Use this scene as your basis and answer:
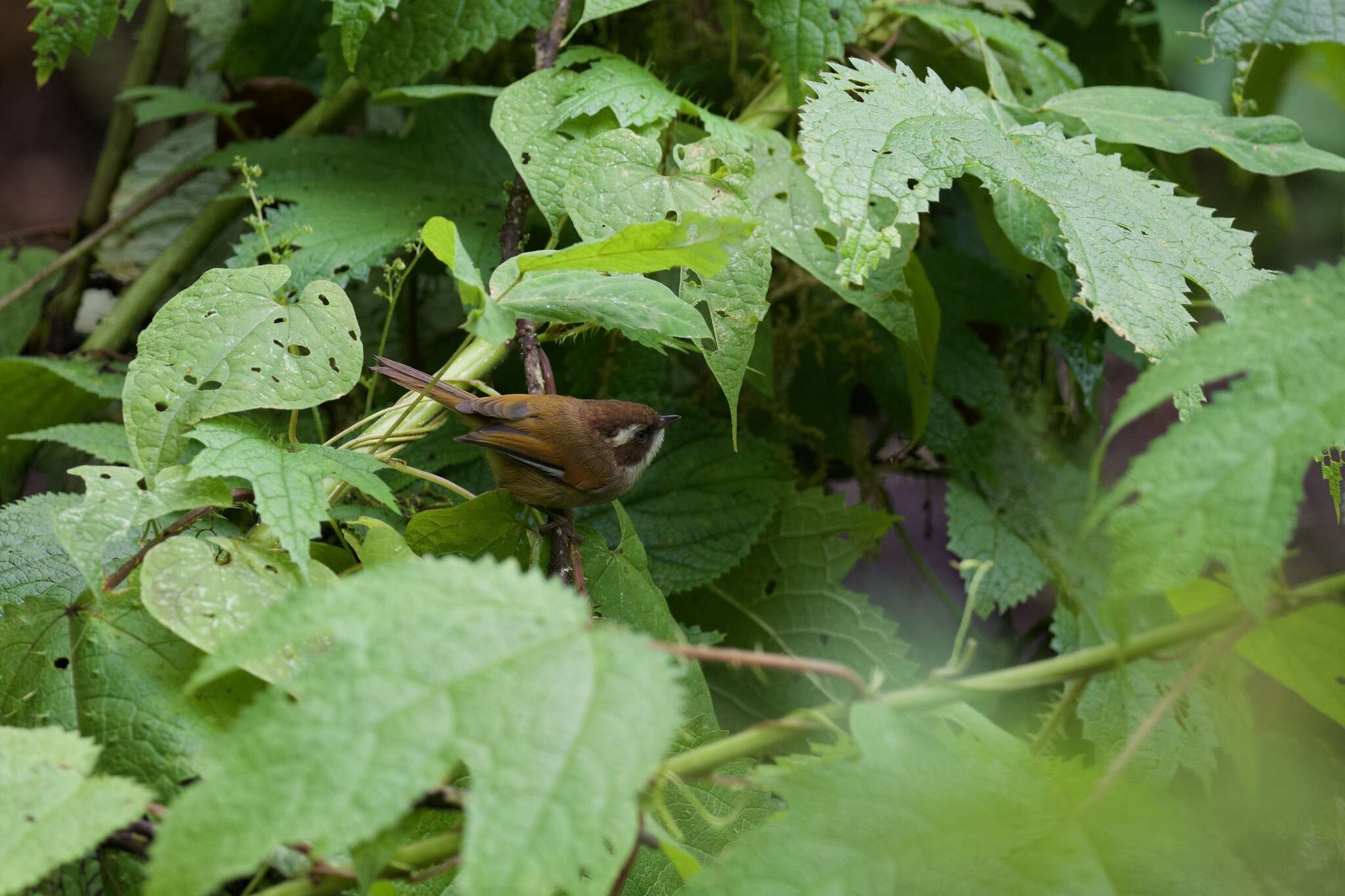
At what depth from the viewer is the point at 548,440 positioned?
5.66 feet

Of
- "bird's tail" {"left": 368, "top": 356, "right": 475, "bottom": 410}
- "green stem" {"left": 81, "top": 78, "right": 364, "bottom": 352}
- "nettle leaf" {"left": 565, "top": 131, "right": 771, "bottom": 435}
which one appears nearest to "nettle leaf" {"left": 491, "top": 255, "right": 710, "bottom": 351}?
"nettle leaf" {"left": 565, "top": 131, "right": 771, "bottom": 435}

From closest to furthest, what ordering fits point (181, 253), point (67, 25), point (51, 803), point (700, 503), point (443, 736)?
point (443, 736), point (51, 803), point (67, 25), point (700, 503), point (181, 253)

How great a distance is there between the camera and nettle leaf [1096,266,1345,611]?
0.77 meters

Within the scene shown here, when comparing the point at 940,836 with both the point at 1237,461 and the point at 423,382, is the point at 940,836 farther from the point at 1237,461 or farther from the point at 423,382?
the point at 423,382

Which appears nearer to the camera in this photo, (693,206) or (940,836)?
(940,836)

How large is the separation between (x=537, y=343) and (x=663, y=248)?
1.73 ft

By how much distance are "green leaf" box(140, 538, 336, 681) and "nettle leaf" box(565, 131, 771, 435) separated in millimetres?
660

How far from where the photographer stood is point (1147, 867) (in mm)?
884

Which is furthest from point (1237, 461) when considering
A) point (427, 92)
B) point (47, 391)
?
point (47, 391)

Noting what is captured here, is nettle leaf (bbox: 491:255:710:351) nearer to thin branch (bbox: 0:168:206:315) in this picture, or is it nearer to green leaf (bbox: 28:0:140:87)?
green leaf (bbox: 28:0:140:87)

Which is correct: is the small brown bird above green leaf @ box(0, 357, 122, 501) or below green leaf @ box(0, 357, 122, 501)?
above

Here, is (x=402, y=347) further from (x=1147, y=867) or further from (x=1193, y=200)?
(x=1147, y=867)

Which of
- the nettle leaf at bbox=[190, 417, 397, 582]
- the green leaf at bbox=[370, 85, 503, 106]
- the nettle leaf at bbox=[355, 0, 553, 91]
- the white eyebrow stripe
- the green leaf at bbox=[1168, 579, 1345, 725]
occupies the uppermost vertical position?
the nettle leaf at bbox=[355, 0, 553, 91]

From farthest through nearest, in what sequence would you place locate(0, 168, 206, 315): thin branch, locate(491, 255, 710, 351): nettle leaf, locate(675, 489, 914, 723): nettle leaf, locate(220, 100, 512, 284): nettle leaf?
locate(0, 168, 206, 315): thin branch, locate(675, 489, 914, 723): nettle leaf, locate(220, 100, 512, 284): nettle leaf, locate(491, 255, 710, 351): nettle leaf
